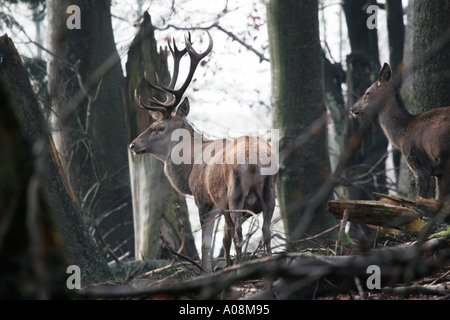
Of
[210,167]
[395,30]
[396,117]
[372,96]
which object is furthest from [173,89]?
[395,30]

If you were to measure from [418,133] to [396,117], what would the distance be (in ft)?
1.88

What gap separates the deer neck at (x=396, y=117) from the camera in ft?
24.0

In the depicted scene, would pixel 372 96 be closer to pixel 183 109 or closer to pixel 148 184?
pixel 183 109

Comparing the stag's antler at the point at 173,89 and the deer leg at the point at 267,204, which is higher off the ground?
the stag's antler at the point at 173,89

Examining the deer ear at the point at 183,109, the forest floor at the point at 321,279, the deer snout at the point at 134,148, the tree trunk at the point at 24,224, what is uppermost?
the deer ear at the point at 183,109

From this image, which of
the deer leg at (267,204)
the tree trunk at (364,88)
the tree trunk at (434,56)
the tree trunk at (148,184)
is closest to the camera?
the deer leg at (267,204)

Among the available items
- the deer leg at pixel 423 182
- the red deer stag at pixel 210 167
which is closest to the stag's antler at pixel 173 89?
the red deer stag at pixel 210 167

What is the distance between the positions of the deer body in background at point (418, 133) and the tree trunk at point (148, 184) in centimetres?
316

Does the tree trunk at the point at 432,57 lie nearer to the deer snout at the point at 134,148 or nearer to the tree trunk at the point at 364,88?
the deer snout at the point at 134,148

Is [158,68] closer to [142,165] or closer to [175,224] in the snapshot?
[142,165]

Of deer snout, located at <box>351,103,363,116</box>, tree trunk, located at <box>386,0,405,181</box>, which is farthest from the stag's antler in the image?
tree trunk, located at <box>386,0,405,181</box>

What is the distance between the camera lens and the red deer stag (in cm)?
531

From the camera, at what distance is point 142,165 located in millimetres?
8492

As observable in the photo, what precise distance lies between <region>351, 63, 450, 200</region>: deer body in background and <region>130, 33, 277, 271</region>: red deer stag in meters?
1.90
